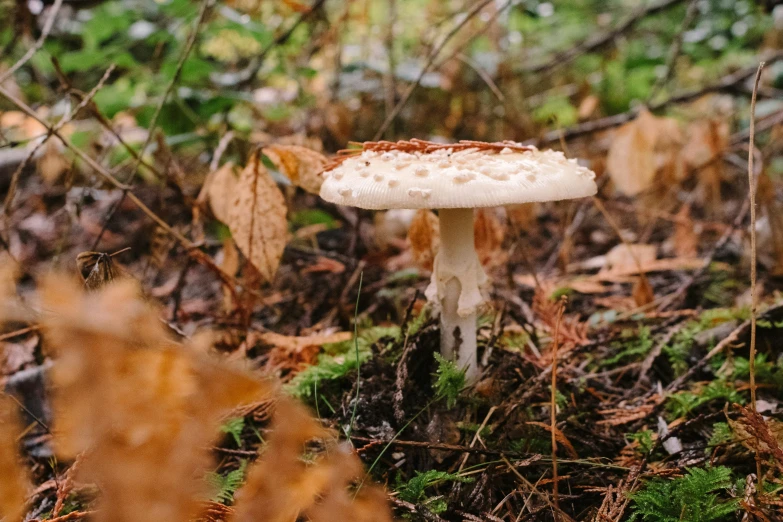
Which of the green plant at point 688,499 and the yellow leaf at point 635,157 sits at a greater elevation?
the yellow leaf at point 635,157

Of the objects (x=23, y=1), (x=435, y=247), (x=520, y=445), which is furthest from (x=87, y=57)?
(x=520, y=445)

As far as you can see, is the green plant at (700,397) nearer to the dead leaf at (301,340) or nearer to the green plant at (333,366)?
the green plant at (333,366)

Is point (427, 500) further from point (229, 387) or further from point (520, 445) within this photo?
point (229, 387)

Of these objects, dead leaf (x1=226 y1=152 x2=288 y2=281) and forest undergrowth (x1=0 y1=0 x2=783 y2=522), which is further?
dead leaf (x1=226 y1=152 x2=288 y2=281)

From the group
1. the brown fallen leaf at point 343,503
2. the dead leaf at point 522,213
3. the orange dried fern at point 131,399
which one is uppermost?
the orange dried fern at point 131,399

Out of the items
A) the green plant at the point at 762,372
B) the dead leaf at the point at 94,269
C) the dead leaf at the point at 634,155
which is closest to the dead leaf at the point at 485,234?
the dead leaf at the point at 634,155

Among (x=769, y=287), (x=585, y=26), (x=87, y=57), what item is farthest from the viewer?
(x=585, y=26)

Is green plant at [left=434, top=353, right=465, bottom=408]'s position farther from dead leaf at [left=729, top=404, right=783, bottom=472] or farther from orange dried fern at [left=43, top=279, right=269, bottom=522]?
orange dried fern at [left=43, top=279, right=269, bottom=522]

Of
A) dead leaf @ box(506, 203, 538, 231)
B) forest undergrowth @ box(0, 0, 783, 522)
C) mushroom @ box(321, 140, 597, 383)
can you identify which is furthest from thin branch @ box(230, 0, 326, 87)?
mushroom @ box(321, 140, 597, 383)
